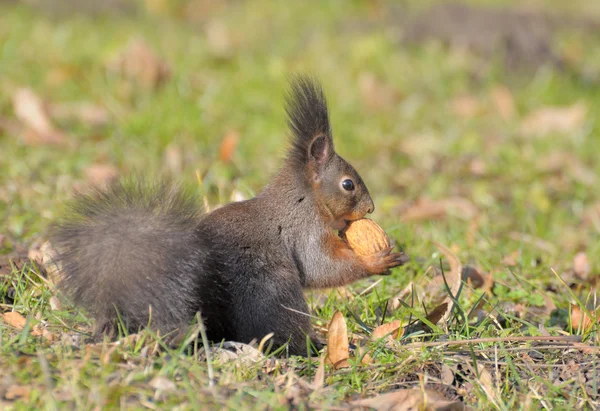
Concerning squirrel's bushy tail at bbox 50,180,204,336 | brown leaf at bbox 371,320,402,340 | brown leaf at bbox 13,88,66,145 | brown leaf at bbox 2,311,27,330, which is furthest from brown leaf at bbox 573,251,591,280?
brown leaf at bbox 13,88,66,145

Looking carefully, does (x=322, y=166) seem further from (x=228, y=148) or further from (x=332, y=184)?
(x=228, y=148)

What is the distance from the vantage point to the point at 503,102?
20.9 feet

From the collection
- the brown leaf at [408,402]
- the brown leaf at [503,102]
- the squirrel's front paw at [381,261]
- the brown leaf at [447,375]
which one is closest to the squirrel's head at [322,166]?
the squirrel's front paw at [381,261]

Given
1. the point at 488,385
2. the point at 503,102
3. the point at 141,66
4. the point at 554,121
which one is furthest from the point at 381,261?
the point at 503,102

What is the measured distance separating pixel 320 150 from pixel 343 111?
298 centimetres

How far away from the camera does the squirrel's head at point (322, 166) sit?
2.97 m

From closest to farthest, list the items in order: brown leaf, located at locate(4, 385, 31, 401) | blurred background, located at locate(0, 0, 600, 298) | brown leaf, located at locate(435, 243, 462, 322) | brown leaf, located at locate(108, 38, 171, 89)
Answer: brown leaf, located at locate(4, 385, 31, 401), brown leaf, located at locate(435, 243, 462, 322), blurred background, located at locate(0, 0, 600, 298), brown leaf, located at locate(108, 38, 171, 89)

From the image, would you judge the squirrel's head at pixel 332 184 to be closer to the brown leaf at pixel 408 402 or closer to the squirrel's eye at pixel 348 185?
the squirrel's eye at pixel 348 185

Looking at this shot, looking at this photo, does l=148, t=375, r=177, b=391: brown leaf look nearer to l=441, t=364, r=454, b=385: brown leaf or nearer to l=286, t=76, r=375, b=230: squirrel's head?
l=441, t=364, r=454, b=385: brown leaf

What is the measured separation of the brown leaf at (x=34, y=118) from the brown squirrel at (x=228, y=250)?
8.01ft

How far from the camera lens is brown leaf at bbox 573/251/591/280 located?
148 inches

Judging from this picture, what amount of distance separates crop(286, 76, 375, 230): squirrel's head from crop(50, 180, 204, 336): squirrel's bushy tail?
642 mm

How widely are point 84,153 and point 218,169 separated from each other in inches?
31.7

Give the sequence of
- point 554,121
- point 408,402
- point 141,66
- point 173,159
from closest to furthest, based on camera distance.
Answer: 1. point 408,402
2. point 173,159
3. point 141,66
4. point 554,121
